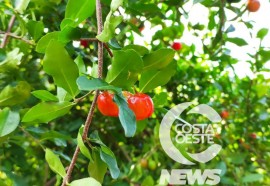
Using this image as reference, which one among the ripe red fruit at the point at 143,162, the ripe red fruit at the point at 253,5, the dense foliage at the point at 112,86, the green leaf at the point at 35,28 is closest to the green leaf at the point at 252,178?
the dense foliage at the point at 112,86

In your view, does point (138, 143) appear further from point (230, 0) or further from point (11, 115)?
point (11, 115)

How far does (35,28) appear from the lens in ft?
3.45

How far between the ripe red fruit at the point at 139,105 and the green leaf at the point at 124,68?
8 cm

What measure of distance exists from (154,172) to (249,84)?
0.63 meters

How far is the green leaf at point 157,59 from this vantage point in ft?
2.65

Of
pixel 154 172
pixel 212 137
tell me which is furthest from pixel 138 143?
pixel 212 137

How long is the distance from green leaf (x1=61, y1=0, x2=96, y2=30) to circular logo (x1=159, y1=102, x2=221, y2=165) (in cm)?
71

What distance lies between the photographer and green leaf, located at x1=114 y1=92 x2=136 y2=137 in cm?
70

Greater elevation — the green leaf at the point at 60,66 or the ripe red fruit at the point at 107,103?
the green leaf at the point at 60,66

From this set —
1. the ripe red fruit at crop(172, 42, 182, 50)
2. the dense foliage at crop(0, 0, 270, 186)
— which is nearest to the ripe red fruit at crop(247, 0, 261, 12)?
the dense foliage at crop(0, 0, 270, 186)

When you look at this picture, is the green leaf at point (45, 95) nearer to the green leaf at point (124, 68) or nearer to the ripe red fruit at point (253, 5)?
the green leaf at point (124, 68)

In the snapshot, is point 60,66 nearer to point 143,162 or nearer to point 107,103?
point 107,103

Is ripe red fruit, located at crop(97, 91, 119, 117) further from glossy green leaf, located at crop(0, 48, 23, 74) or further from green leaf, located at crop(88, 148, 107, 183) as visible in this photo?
glossy green leaf, located at crop(0, 48, 23, 74)

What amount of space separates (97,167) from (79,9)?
1.03 ft
